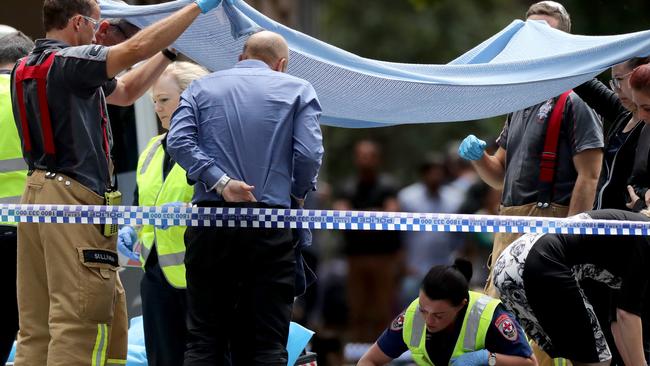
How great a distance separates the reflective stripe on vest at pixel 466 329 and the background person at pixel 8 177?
1.94 m

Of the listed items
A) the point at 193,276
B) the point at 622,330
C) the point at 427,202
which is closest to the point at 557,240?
the point at 622,330

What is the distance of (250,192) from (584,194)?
2137 mm

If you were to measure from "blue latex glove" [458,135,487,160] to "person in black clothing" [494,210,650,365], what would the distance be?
1.00 meters

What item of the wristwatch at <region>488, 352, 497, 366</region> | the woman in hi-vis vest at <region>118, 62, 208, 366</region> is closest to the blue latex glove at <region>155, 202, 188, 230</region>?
the woman in hi-vis vest at <region>118, 62, 208, 366</region>

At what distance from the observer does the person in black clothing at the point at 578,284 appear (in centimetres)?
591

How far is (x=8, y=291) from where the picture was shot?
6398mm

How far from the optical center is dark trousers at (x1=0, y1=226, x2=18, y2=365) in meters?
6.38

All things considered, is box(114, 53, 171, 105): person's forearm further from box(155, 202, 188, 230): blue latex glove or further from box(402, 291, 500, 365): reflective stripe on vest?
box(402, 291, 500, 365): reflective stripe on vest

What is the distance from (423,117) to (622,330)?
5.76 ft

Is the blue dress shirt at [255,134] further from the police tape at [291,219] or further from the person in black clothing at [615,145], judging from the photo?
the person in black clothing at [615,145]

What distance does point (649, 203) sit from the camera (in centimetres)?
618

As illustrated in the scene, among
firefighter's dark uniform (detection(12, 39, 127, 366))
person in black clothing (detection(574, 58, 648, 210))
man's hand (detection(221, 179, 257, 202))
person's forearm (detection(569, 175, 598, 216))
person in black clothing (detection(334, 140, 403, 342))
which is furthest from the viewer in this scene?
person in black clothing (detection(334, 140, 403, 342))

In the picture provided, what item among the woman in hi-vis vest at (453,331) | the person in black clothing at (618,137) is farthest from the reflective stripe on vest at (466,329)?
the person in black clothing at (618,137)

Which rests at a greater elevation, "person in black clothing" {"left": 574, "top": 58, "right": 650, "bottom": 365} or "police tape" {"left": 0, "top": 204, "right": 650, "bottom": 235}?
"person in black clothing" {"left": 574, "top": 58, "right": 650, "bottom": 365}
